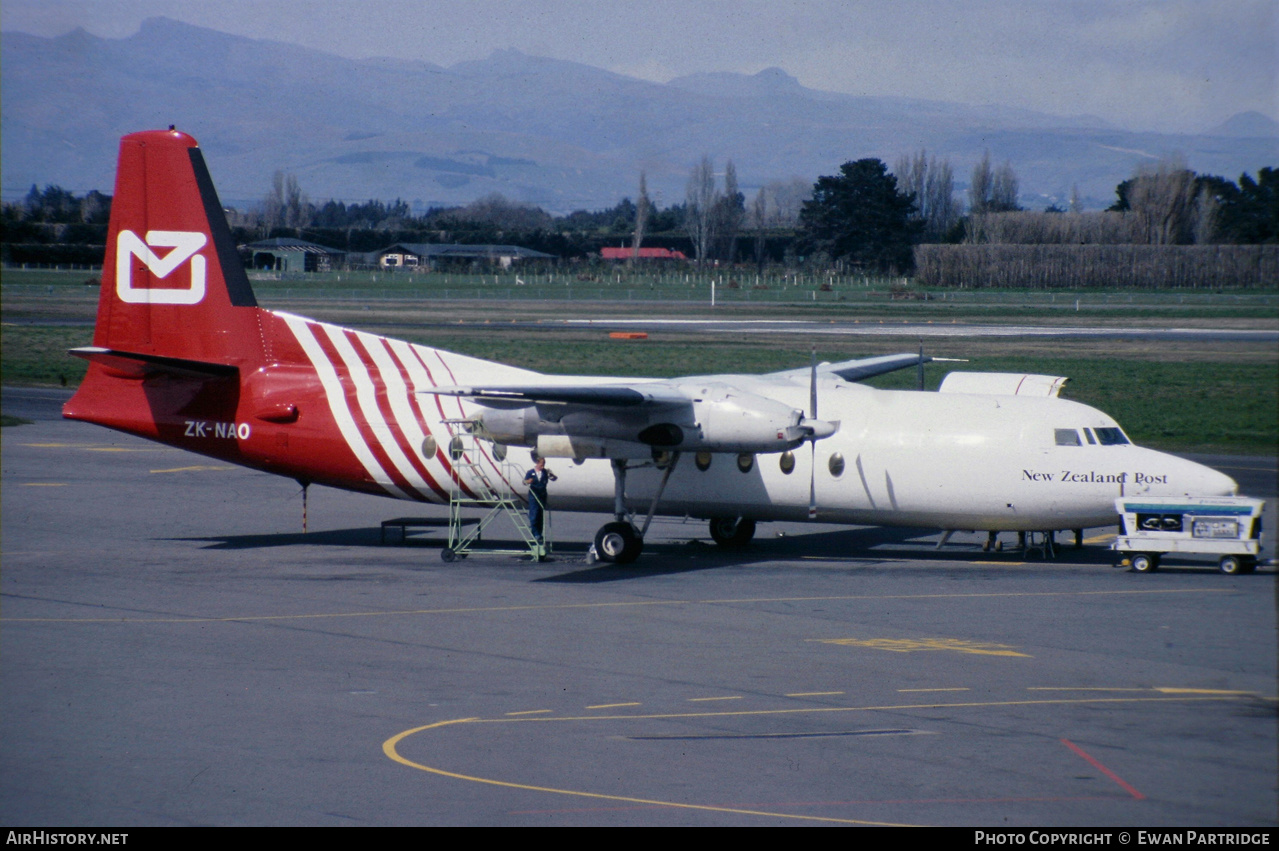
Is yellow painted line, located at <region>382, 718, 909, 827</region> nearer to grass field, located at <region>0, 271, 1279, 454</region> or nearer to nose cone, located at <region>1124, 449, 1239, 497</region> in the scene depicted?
nose cone, located at <region>1124, 449, 1239, 497</region>

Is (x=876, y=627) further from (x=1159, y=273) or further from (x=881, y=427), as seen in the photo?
(x=1159, y=273)

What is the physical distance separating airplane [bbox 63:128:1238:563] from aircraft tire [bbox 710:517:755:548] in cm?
4

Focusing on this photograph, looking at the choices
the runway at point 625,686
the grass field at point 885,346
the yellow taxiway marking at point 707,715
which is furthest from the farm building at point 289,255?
the yellow taxiway marking at point 707,715

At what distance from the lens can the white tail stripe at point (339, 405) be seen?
2366cm

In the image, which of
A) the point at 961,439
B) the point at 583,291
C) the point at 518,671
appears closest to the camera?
the point at 518,671

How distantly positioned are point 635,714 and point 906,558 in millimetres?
11658

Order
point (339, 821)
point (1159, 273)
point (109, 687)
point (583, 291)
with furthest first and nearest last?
point (583, 291)
point (1159, 273)
point (109, 687)
point (339, 821)

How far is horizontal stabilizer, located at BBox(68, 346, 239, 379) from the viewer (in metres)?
23.3

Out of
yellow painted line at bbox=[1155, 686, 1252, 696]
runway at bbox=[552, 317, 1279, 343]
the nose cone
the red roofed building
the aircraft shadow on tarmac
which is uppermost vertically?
the red roofed building

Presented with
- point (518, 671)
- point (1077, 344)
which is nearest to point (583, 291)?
point (1077, 344)

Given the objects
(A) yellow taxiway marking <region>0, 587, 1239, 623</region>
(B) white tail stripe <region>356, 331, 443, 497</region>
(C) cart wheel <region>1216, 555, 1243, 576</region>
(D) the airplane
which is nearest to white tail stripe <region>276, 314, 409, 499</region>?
(D) the airplane

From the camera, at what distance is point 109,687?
554 inches

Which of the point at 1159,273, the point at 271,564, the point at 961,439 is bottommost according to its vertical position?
the point at 271,564

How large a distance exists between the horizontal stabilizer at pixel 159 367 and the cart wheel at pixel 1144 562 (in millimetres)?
17639
